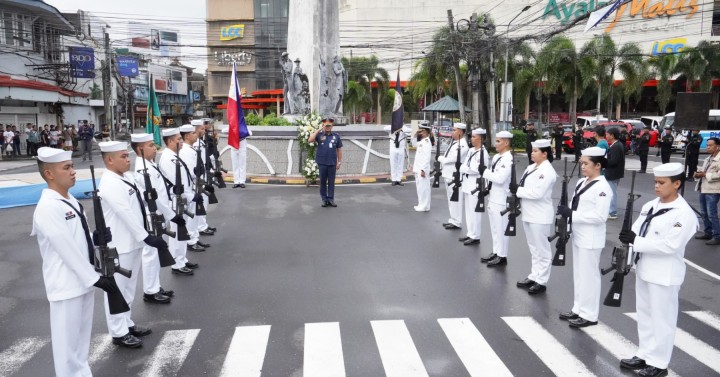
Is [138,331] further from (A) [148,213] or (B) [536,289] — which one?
(B) [536,289]

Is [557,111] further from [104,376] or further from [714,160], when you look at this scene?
[104,376]

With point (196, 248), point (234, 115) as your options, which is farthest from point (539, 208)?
point (234, 115)

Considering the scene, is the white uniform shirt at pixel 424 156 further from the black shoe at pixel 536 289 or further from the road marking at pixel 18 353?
the road marking at pixel 18 353

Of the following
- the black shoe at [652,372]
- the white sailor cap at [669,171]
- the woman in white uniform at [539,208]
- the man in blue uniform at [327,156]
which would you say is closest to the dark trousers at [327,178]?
the man in blue uniform at [327,156]

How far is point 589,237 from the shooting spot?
19.0 ft

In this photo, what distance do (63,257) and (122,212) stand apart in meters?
1.26

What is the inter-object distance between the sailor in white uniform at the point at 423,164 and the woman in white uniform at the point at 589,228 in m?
5.76

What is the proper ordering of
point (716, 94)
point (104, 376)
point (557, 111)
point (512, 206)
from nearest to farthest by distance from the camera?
point (104, 376)
point (512, 206)
point (716, 94)
point (557, 111)

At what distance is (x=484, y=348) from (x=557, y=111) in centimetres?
6185

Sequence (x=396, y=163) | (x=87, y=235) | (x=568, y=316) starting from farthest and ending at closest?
1. (x=396, y=163)
2. (x=568, y=316)
3. (x=87, y=235)

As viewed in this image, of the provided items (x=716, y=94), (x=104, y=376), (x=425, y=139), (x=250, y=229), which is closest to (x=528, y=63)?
(x=716, y=94)

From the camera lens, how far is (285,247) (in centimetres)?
925

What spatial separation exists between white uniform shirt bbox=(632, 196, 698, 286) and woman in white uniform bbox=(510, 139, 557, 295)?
1967 millimetres

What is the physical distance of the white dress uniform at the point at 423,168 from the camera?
11.7 meters
